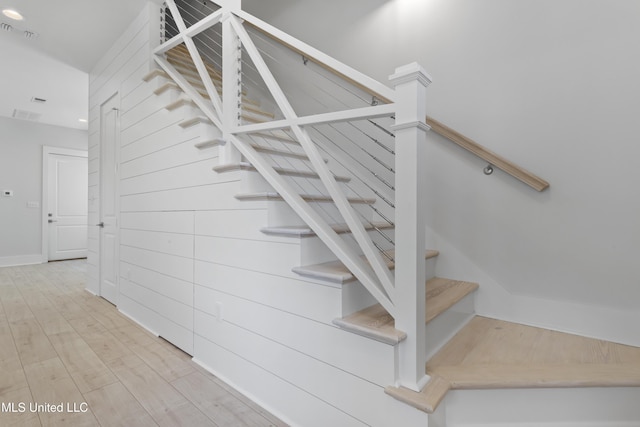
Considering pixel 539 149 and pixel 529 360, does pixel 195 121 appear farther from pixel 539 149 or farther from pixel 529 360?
pixel 529 360

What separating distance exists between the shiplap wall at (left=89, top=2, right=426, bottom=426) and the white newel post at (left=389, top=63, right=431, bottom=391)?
0.09 m

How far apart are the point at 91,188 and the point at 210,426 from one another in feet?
12.0

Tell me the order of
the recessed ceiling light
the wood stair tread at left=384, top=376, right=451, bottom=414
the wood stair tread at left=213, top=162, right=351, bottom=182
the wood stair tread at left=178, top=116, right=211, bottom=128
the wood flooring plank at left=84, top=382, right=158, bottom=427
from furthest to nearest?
the recessed ceiling light
the wood stair tread at left=178, top=116, right=211, bottom=128
the wood stair tread at left=213, top=162, right=351, bottom=182
the wood flooring plank at left=84, top=382, right=158, bottom=427
the wood stair tread at left=384, top=376, right=451, bottom=414

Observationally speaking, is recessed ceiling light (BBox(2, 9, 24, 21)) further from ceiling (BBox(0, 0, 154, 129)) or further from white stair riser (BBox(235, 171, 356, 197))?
white stair riser (BBox(235, 171, 356, 197))

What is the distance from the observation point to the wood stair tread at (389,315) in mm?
1162

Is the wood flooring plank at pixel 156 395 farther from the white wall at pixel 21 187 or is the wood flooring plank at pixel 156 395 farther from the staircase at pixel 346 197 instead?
the white wall at pixel 21 187

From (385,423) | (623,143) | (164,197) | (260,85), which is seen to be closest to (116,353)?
(164,197)

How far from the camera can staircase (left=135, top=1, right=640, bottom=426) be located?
45.2 inches

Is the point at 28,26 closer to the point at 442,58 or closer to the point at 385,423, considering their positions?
the point at 442,58

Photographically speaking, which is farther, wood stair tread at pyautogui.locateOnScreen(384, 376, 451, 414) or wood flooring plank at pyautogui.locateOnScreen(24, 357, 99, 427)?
wood flooring plank at pyautogui.locateOnScreen(24, 357, 99, 427)

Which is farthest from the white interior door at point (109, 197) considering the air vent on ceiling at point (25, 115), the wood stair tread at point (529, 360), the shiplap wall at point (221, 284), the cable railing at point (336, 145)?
the wood stair tread at point (529, 360)

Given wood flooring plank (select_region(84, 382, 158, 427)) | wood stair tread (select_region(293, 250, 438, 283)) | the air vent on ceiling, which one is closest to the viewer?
wood stair tread (select_region(293, 250, 438, 283))

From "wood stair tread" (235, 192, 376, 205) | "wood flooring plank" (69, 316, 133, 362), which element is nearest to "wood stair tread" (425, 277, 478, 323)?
"wood stair tread" (235, 192, 376, 205)

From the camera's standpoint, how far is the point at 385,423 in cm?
118
